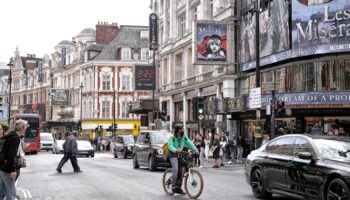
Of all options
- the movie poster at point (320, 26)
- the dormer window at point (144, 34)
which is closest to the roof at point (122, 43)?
the dormer window at point (144, 34)

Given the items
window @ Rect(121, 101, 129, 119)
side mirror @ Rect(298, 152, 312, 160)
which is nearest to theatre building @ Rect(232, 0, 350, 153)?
side mirror @ Rect(298, 152, 312, 160)

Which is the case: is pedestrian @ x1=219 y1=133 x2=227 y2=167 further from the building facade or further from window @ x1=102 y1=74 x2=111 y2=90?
window @ x1=102 y1=74 x2=111 y2=90

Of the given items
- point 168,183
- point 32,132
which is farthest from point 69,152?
point 32,132

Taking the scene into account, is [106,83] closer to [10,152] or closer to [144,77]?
[144,77]

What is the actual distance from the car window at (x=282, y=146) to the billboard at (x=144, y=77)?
122 ft

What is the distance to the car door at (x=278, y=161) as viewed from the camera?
11664 millimetres

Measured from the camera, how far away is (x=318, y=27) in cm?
2953

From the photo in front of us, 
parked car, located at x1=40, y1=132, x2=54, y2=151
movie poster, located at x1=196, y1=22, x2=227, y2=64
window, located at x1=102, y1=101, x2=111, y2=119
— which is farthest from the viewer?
window, located at x1=102, y1=101, x2=111, y2=119

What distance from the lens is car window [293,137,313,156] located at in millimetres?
11116

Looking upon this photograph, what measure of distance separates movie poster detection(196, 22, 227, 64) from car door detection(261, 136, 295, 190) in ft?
76.2

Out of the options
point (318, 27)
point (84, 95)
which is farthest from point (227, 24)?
point (84, 95)

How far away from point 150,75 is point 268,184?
38.2m

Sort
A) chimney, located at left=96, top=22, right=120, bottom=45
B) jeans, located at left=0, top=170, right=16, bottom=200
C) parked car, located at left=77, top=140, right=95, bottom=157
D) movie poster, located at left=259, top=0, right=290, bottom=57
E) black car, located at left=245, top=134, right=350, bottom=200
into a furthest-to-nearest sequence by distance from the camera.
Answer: chimney, located at left=96, top=22, right=120, bottom=45 < parked car, located at left=77, top=140, right=95, bottom=157 < movie poster, located at left=259, top=0, right=290, bottom=57 < black car, located at left=245, top=134, right=350, bottom=200 < jeans, located at left=0, top=170, right=16, bottom=200

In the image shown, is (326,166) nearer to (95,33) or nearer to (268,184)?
(268,184)
